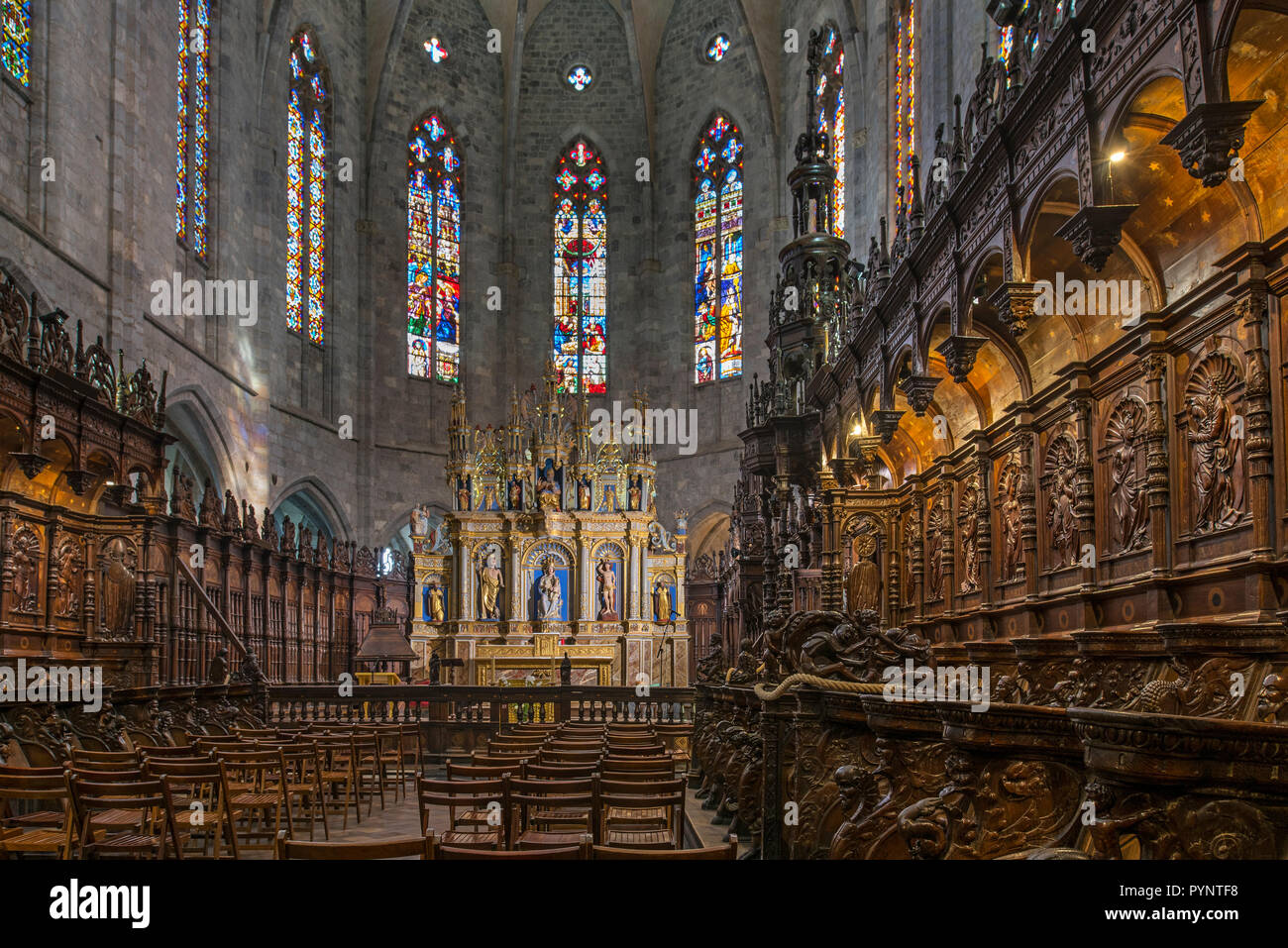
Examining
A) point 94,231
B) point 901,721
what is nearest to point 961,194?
point 901,721

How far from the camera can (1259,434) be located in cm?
779

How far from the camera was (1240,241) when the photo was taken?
8352 mm

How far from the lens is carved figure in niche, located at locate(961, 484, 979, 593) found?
13.2 meters

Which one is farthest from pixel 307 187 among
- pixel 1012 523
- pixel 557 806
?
pixel 557 806

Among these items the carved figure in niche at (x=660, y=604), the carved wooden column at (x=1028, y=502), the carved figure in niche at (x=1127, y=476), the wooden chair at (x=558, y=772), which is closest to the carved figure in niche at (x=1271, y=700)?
the carved figure in niche at (x=1127, y=476)

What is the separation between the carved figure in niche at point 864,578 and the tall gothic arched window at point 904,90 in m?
7.10

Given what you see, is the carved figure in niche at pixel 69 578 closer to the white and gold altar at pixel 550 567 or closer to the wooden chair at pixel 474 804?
the wooden chair at pixel 474 804

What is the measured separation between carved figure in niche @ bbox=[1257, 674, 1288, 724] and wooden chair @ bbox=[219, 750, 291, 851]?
18.4 ft

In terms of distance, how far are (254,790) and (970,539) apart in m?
8.26

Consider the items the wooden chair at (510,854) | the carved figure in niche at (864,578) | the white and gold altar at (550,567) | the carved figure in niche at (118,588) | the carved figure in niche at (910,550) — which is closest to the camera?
the wooden chair at (510,854)

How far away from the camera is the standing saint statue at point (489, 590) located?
→ 989 inches
